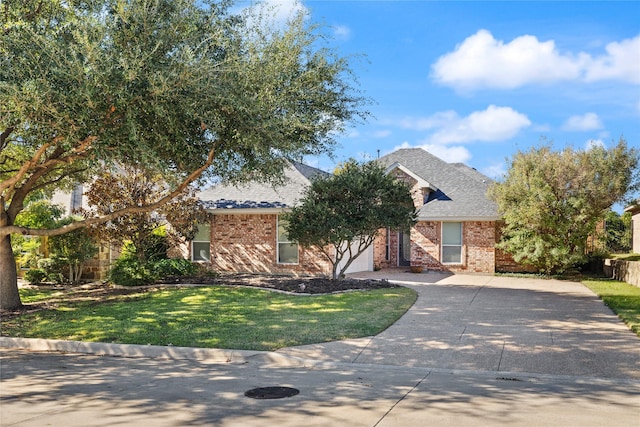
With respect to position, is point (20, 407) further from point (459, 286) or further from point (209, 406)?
point (459, 286)

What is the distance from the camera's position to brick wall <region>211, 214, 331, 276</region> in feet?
68.8

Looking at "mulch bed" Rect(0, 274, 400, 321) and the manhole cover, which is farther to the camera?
"mulch bed" Rect(0, 274, 400, 321)

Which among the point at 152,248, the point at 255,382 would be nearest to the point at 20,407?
the point at 255,382

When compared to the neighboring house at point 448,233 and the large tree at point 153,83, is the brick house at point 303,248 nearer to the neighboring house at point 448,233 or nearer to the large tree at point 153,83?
the neighboring house at point 448,233

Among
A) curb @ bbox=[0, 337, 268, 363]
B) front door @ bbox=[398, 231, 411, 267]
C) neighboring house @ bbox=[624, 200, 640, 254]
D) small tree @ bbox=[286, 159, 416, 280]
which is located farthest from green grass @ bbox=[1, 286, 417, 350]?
neighboring house @ bbox=[624, 200, 640, 254]

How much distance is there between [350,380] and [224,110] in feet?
19.2

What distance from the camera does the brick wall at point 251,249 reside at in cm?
2097

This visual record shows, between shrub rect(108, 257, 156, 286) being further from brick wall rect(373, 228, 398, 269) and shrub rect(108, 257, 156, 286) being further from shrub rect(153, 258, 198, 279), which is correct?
brick wall rect(373, 228, 398, 269)

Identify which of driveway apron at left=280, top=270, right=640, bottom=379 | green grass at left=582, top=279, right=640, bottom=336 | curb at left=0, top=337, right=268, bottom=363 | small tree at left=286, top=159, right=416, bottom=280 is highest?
small tree at left=286, top=159, right=416, bottom=280

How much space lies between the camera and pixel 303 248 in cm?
2064

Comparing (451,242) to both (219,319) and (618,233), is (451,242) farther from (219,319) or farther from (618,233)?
(618,233)

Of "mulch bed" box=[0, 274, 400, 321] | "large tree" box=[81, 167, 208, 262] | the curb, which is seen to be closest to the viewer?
the curb

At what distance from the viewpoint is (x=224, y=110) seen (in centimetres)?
1068

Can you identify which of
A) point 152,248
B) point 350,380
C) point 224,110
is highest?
point 224,110
